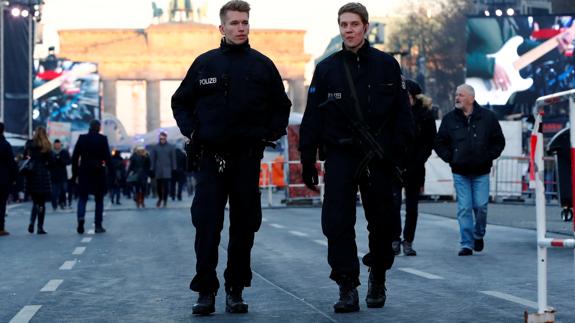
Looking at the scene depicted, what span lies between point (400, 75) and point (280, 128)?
2.81 feet

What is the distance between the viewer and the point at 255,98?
9.48 metres

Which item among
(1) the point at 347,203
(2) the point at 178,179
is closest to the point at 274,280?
(1) the point at 347,203

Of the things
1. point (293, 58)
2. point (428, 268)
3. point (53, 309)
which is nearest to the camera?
point (53, 309)

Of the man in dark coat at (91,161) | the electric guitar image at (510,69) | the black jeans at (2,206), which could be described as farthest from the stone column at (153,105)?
the man in dark coat at (91,161)

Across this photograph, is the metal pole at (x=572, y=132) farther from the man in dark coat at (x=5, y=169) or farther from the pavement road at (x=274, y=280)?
the man in dark coat at (x=5, y=169)

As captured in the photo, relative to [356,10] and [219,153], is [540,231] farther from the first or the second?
[219,153]

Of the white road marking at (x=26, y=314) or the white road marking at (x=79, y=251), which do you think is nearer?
the white road marking at (x=26, y=314)

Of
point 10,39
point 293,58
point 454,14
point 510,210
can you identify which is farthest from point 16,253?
point 293,58

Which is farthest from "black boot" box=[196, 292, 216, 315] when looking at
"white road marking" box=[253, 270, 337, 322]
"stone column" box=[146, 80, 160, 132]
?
"stone column" box=[146, 80, 160, 132]

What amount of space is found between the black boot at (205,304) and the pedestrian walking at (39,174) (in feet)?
43.7

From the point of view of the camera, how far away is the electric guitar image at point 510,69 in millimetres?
53906

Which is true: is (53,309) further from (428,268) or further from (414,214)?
(414,214)

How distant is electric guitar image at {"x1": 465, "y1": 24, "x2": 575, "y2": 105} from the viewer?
53.9 m

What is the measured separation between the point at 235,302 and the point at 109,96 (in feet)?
384
